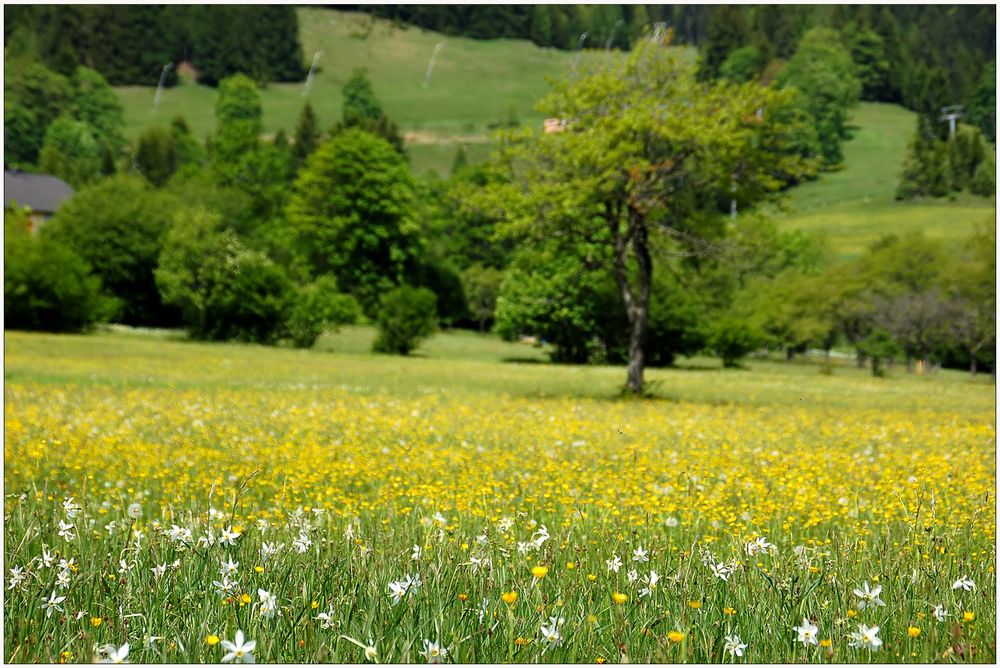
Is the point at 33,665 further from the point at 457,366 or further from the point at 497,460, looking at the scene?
the point at 457,366

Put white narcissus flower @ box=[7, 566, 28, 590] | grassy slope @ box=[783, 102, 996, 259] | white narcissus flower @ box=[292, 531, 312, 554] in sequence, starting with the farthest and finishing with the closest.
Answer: grassy slope @ box=[783, 102, 996, 259]
white narcissus flower @ box=[292, 531, 312, 554]
white narcissus flower @ box=[7, 566, 28, 590]

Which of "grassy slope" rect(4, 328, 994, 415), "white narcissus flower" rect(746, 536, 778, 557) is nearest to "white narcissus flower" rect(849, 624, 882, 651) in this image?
"white narcissus flower" rect(746, 536, 778, 557)

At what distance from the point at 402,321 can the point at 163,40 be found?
105 metres

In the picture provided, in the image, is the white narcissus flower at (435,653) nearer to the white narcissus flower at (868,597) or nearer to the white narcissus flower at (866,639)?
the white narcissus flower at (866,639)

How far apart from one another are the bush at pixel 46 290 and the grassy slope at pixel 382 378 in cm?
455

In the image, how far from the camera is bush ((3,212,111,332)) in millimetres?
44156

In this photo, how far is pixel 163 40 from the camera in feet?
428

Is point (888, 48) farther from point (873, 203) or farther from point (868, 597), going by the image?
point (868, 597)

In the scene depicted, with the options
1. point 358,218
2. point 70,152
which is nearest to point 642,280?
point 358,218

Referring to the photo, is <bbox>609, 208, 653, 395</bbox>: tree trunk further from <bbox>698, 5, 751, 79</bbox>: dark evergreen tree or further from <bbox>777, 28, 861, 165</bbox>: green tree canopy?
<bbox>777, 28, 861, 165</bbox>: green tree canopy

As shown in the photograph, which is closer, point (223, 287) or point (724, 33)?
point (223, 287)

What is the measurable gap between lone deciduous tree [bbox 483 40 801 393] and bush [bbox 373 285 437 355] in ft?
77.5

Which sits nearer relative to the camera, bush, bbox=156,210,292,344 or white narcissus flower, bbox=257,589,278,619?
white narcissus flower, bbox=257,589,278,619

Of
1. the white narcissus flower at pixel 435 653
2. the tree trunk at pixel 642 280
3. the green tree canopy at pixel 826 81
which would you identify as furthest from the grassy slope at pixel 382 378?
the green tree canopy at pixel 826 81
